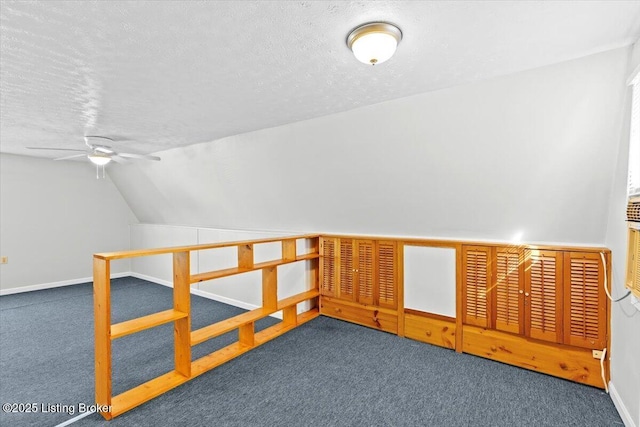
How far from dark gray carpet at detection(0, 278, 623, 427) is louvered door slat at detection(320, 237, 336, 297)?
466mm

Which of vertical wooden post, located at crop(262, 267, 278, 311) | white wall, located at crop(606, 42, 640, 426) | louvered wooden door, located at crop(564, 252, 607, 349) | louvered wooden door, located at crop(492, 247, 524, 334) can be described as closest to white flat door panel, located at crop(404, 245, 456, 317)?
louvered wooden door, located at crop(492, 247, 524, 334)

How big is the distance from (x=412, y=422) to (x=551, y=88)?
92.5 inches

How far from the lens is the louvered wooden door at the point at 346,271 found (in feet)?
12.2

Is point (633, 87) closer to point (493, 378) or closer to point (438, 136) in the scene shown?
point (438, 136)

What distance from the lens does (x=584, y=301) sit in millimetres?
2451

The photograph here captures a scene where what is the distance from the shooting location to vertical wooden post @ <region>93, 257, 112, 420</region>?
209 cm

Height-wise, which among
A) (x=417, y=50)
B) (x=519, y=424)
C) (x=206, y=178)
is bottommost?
(x=519, y=424)

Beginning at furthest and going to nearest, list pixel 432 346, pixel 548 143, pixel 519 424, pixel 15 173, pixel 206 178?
pixel 15 173 → pixel 206 178 → pixel 432 346 → pixel 548 143 → pixel 519 424

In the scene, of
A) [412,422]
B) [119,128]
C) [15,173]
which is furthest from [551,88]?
[15,173]

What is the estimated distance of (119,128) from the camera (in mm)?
3338

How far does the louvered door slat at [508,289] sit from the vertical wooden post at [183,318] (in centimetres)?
271

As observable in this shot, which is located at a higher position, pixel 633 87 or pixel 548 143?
pixel 633 87

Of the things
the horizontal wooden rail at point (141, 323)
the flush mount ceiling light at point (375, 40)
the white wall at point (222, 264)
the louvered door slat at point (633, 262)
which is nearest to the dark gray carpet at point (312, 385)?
the horizontal wooden rail at point (141, 323)

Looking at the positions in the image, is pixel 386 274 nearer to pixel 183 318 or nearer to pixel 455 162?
pixel 455 162
